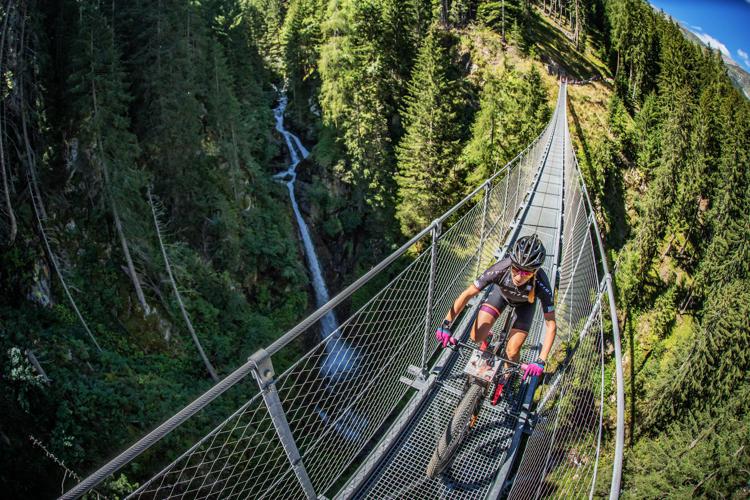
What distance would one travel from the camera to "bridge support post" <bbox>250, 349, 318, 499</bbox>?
2084mm

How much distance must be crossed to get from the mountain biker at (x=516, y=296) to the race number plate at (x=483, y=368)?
0.25 metres

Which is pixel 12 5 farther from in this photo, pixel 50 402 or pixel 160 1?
pixel 50 402

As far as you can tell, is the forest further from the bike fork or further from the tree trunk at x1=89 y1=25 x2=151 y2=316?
the bike fork

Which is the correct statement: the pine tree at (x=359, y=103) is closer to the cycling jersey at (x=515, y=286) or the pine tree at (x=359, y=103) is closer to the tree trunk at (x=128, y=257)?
the tree trunk at (x=128, y=257)

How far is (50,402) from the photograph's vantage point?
31.0ft

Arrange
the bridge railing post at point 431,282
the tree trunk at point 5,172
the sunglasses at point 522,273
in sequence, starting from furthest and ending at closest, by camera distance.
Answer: the tree trunk at point 5,172
the sunglasses at point 522,273
the bridge railing post at point 431,282

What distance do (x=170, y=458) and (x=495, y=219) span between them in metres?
9.41

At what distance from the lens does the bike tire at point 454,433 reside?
11.3ft

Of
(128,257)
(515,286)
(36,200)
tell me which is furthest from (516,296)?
(128,257)

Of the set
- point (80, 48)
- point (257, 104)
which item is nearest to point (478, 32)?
point (257, 104)

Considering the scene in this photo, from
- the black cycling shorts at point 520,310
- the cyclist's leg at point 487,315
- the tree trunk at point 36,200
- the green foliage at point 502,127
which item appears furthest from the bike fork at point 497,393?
the green foliage at point 502,127

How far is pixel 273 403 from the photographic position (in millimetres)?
2234

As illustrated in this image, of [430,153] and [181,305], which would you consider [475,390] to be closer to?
[181,305]

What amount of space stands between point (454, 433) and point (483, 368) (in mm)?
625
